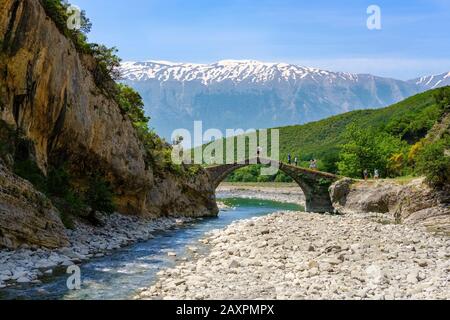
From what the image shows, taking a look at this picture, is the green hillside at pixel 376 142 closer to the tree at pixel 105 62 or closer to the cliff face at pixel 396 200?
the cliff face at pixel 396 200

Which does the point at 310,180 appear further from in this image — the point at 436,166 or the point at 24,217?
the point at 24,217

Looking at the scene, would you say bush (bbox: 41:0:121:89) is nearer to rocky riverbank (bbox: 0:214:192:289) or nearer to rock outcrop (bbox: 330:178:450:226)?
rocky riverbank (bbox: 0:214:192:289)

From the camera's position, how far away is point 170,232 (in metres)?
31.8

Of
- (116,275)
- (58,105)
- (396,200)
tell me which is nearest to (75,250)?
(116,275)

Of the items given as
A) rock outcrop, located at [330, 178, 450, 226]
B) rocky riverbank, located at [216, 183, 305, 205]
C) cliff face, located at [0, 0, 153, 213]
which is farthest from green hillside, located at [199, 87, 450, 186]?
cliff face, located at [0, 0, 153, 213]

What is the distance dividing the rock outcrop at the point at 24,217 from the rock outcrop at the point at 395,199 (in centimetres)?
2669

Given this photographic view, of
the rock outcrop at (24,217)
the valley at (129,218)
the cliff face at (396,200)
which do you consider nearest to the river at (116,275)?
the valley at (129,218)

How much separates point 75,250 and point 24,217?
2.51 meters

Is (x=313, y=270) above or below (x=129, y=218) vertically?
above

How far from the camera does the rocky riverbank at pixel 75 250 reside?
15852mm

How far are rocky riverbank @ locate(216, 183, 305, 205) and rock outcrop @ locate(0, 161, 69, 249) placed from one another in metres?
66.7

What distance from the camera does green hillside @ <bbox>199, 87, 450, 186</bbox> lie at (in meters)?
62.0

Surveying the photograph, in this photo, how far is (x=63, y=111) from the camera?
86.7 feet
